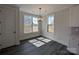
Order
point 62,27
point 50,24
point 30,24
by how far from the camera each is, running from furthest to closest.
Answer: point 30,24 < point 50,24 < point 62,27

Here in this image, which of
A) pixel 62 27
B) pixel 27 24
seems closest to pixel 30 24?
pixel 27 24

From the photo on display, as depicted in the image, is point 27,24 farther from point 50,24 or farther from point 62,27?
point 62,27

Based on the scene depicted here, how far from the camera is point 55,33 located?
7062 millimetres

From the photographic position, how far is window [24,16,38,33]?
7729 mm

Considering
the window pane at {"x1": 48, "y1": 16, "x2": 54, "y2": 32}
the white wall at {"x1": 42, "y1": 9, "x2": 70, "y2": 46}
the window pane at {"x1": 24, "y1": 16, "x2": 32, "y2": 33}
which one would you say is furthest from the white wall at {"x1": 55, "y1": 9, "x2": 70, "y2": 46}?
the window pane at {"x1": 24, "y1": 16, "x2": 32, "y2": 33}

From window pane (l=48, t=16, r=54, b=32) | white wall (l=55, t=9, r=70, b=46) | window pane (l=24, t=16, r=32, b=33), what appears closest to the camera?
white wall (l=55, t=9, r=70, b=46)

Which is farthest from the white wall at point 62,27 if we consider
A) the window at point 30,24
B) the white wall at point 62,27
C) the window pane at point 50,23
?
the window at point 30,24

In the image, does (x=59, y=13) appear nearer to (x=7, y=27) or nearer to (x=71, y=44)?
(x=71, y=44)

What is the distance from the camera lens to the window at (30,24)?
7729mm

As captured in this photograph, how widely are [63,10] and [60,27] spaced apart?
111 cm

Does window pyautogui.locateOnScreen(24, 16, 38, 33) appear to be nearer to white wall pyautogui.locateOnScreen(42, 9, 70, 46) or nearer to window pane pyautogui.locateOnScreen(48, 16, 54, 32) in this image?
window pane pyautogui.locateOnScreen(48, 16, 54, 32)

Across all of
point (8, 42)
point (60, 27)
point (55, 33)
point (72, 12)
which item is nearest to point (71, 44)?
point (72, 12)

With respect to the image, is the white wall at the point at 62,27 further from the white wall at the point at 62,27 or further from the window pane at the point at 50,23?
the window pane at the point at 50,23

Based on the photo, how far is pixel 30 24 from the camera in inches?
328
